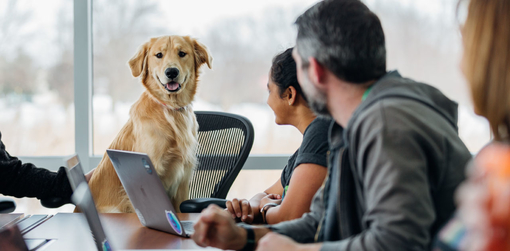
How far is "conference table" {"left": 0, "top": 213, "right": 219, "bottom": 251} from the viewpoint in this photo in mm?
1060

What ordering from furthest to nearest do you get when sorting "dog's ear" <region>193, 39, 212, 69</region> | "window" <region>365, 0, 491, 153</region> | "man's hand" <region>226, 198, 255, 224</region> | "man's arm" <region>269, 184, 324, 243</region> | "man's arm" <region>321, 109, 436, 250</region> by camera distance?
1. "window" <region>365, 0, 491, 153</region>
2. "dog's ear" <region>193, 39, 212, 69</region>
3. "man's hand" <region>226, 198, 255, 224</region>
4. "man's arm" <region>269, 184, 324, 243</region>
5. "man's arm" <region>321, 109, 436, 250</region>

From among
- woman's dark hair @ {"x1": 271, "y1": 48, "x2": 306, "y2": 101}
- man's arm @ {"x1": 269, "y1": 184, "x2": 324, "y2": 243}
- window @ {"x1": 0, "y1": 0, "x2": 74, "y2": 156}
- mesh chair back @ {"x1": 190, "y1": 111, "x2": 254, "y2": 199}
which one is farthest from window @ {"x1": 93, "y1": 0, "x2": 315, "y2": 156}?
man's arm @ {"x1": 269, "y1": 184, "x2": 324, "y2": 243}

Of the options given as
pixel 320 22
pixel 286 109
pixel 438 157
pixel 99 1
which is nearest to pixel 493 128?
pixel 438 157

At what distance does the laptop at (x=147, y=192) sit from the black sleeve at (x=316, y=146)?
0.41 m

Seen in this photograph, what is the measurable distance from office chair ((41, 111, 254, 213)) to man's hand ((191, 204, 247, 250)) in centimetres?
110

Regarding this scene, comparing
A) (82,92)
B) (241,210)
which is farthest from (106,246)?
(82,92)

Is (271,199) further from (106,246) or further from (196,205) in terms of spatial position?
(106,246)

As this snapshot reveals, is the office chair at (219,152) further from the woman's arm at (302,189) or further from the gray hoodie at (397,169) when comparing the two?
the gray hoodie at (397,169)

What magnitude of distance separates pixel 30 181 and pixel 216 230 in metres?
1.16

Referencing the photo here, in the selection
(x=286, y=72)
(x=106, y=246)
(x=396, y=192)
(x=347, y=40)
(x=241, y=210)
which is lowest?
(x=241, y=210)

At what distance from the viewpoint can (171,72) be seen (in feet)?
7.09

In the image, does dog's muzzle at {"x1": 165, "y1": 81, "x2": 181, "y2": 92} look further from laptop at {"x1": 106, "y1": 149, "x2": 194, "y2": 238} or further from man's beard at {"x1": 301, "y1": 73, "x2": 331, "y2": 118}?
man's beard at {"x1": 301, "y1": 73, "x2": 331, "y2": 118}

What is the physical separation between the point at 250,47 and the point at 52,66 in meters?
1.41

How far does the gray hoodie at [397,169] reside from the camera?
23.6 inches
